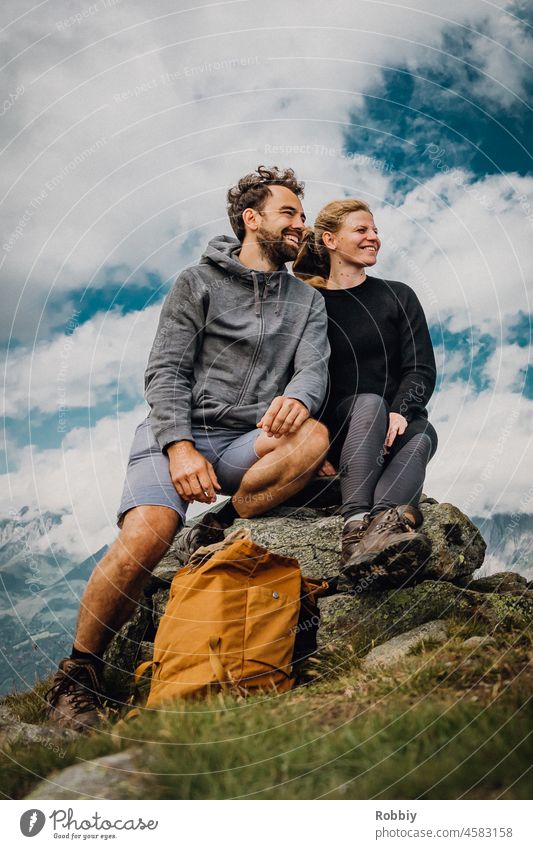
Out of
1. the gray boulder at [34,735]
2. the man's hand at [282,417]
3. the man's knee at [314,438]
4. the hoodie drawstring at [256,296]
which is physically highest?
the hoodie drawstring at [256,296]

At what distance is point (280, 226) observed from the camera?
18.3 feet

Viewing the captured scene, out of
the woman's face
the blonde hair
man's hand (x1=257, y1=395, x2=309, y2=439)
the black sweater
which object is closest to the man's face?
the blonde hair

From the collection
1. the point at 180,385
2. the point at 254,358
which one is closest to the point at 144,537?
the point at 180,385

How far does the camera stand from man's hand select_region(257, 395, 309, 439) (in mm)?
4797

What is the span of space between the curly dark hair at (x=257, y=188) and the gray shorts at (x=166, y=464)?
5.66 feet

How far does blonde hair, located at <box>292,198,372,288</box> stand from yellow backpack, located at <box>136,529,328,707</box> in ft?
8.82

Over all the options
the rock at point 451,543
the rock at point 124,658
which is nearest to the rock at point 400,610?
the rock at point 451,543

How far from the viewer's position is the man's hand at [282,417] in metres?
4.80

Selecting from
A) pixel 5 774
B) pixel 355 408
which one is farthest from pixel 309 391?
pixel 5 774

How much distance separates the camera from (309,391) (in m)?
4.99

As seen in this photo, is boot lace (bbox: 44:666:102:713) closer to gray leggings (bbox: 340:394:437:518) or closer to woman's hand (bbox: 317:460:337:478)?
gray leggings (bbox: 340:394:437:518)

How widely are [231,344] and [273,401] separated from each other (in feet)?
2.33

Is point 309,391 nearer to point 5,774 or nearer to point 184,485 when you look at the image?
point 184,485

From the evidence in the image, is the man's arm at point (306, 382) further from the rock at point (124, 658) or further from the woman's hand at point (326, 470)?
the rock at point (124, 658)
